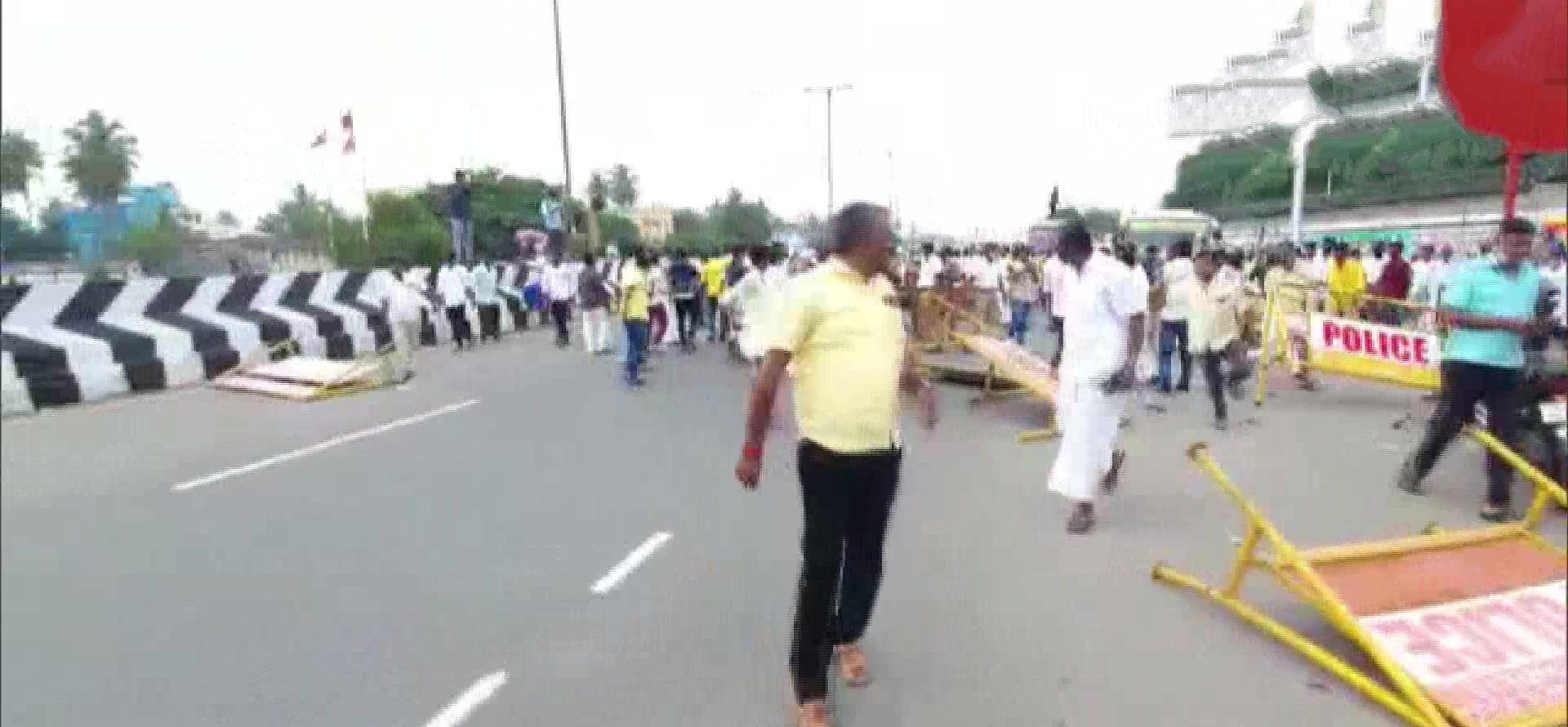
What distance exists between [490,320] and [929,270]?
765 centimetres

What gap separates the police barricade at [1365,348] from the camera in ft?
24.6

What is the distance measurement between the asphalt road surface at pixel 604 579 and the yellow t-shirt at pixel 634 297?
3.19 metres

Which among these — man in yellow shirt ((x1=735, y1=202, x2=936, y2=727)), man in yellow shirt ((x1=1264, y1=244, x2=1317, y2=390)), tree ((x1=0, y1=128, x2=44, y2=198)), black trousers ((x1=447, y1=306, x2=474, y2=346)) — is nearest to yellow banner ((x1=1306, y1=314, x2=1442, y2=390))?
man in yellow shirt ((x1=1264, y1=244, x2=1317, y2=390))

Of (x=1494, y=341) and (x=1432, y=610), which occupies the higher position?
(x=1494, y=341)

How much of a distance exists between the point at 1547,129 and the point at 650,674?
3.05 metres

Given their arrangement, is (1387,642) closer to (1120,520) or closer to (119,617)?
(1120,520)

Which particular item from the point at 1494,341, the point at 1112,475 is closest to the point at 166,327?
the point at 1112,475

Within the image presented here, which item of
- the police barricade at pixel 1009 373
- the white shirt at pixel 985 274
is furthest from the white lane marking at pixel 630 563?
the white shirt at pixel 985 274

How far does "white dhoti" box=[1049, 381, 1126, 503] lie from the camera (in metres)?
5.16

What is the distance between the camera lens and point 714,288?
16047mm

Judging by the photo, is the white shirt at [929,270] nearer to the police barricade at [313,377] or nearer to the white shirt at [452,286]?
the white shirt at [452,286]

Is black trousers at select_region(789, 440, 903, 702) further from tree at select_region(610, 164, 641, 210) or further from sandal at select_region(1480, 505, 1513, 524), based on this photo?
tree at select_region(610, 164, 641, 210)

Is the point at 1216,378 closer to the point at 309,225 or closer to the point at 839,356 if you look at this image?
the point at 839,356

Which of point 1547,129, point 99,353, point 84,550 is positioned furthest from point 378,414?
point 1547,129
